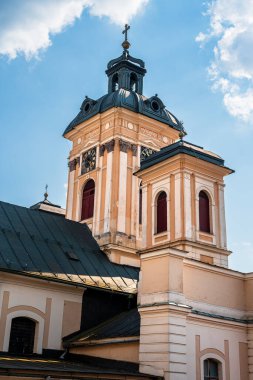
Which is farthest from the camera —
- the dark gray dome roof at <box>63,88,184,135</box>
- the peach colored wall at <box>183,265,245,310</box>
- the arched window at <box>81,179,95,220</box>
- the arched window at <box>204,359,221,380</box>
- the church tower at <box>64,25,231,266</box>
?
the dark gray dome roof at <box>63,88,184,135</box>

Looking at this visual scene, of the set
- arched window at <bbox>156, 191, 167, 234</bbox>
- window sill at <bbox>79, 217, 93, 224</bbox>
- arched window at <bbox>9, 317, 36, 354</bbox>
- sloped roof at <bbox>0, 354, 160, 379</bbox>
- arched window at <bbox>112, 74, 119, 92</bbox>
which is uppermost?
arched window at <bbox>112, 74, 119, 92</bbox>

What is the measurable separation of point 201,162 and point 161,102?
947 cm

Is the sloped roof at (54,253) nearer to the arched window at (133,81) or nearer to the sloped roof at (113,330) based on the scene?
the sloped roof at (113,330)

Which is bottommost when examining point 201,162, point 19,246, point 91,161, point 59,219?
point 19,246

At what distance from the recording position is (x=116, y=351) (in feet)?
57.1

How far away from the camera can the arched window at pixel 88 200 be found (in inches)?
1178

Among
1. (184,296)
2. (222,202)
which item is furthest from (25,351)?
(222,202)

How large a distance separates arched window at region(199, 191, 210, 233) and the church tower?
0.15 ft

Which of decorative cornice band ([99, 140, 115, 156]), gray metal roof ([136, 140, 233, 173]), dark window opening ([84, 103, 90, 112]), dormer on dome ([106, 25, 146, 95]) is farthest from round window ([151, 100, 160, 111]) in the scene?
gray metal roof ([136, 140, 233, 173])

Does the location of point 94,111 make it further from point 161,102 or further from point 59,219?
point 59,219

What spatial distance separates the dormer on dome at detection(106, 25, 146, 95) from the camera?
3388 cm

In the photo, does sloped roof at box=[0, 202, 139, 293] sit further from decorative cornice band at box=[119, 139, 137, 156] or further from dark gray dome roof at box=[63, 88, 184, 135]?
dark gray dome roof at box=[63, 88, 184, 135]

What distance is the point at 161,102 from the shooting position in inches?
1291

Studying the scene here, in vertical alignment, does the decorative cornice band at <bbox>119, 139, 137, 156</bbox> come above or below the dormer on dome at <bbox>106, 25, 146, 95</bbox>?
below
